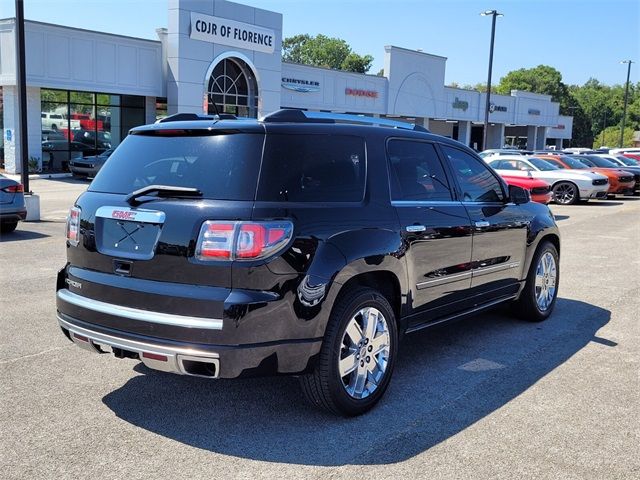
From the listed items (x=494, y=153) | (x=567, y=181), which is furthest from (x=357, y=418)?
(x=494, y=153)

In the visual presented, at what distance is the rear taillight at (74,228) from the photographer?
4.16 metres

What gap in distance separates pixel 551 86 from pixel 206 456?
130 metres

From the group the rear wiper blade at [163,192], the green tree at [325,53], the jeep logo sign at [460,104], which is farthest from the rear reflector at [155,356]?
the green tree at [325,53]

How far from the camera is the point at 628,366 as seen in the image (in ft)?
17.0

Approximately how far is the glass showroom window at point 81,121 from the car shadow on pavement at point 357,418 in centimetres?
2606

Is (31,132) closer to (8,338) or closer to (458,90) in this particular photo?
(8,338)

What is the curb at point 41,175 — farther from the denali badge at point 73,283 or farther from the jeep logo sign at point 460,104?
the jeep logo sign at point 460,104

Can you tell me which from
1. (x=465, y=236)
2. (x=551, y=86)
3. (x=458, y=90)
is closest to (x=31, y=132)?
(x=465, y=236)

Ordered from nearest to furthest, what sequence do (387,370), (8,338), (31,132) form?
(387,370)
(8,338)
(31,132)

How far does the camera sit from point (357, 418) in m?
4.05

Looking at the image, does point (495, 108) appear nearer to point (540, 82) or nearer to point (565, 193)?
point (565, 193)

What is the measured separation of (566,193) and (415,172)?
722 inches

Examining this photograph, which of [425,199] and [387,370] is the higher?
[425,199]

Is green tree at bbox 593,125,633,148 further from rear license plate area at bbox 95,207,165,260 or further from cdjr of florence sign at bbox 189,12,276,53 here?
rear license plate area at bbox 95,207,165,260
